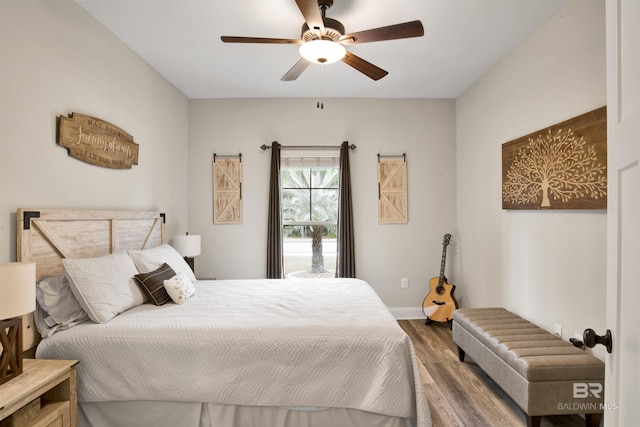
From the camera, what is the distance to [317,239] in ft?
13.9

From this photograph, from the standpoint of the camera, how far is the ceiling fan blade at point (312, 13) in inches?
66.3

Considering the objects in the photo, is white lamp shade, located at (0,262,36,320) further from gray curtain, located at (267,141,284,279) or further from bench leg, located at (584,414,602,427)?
bench leg, located at (584,414,602,427)

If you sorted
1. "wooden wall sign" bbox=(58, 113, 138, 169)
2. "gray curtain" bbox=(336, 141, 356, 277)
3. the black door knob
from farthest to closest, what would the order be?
"gray curtain" bbox=(336, 141, 356, 277), "wooden wall sign" bbox=(58, 113, 138, 169), the black door knob

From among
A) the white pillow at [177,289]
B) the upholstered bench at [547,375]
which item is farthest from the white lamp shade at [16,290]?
the upholstered bench at [547,375]

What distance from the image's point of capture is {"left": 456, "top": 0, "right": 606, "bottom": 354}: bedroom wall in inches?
82.3

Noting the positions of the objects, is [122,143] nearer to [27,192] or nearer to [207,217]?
[27,192]

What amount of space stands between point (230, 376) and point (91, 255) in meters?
1.38

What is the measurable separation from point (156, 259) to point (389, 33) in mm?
2332

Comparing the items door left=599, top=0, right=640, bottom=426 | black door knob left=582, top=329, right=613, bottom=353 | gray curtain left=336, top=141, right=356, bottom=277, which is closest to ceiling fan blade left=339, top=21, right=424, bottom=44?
door left=599, top=0, right=640, bottom=426

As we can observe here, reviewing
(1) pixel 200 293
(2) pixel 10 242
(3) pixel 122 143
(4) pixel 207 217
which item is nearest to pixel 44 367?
(2) pixel 10 242

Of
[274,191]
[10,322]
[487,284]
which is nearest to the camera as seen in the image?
[10,322]

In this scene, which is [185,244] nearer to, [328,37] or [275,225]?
[275,225]

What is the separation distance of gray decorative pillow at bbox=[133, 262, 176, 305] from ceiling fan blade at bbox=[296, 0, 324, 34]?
1.96m

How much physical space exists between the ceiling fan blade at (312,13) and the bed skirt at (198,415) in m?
2.15
